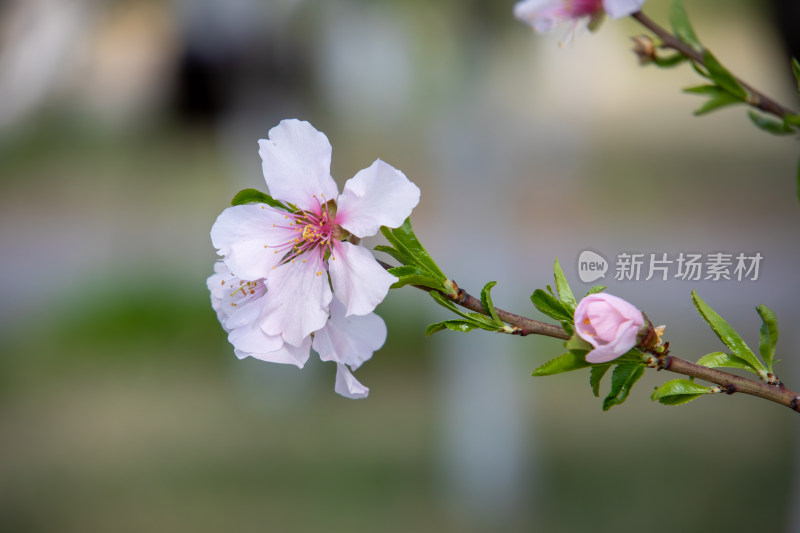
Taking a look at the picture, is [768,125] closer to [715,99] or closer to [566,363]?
[715,99]

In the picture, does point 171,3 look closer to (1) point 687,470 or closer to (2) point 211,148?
(2) point 211,148

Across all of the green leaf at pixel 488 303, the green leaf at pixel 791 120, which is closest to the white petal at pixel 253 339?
the green leaf at pixel 488 303

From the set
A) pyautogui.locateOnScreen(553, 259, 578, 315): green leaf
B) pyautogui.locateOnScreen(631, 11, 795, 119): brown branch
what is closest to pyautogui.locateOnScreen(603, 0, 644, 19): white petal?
pyautogui.locateOnScreen(631, 11, 795, 119): brown branch

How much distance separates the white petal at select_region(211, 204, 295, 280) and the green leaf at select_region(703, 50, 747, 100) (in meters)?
0.29

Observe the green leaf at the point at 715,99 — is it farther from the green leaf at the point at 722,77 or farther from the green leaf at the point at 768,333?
the green leaf at the point at 768,333

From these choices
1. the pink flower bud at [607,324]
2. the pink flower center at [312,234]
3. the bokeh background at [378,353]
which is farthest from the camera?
the bokeh background at [378,353]

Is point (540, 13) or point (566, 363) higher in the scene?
point (540, 13)

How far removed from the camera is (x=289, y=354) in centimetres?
45

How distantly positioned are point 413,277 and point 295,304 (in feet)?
0.23

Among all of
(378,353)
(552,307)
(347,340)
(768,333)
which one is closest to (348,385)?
(347,340)

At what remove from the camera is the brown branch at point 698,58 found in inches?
20.6

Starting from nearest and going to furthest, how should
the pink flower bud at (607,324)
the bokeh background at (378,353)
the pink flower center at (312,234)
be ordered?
the pink flower bud at (607,324) → the pink flower center at (312,234) → the bokeh background at (378,353)

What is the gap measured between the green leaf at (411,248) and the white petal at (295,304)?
5cm

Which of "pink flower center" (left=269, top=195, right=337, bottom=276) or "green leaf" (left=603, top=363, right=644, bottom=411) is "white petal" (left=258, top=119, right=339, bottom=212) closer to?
"pink flower center" (left=269, top=195, right=337, bottom=276)
